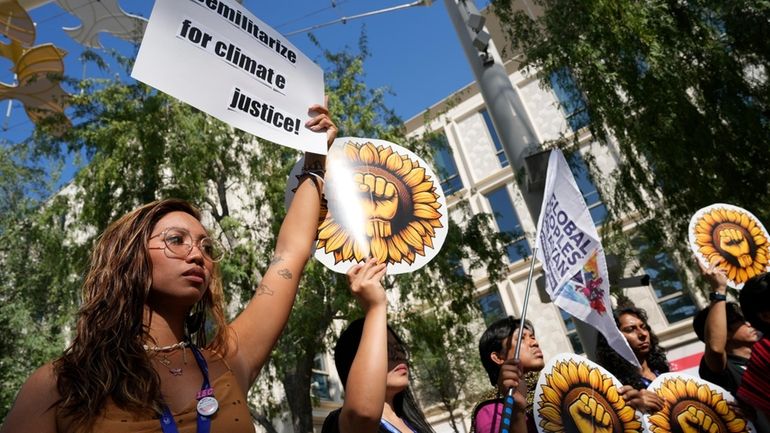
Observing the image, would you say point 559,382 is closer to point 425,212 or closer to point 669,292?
point 425,212

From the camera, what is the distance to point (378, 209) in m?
2.46

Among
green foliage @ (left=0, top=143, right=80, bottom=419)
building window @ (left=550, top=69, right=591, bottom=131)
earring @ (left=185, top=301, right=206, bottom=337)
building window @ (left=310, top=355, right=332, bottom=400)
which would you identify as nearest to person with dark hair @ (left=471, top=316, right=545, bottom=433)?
earring @ (left=185, top=301, right=206, bottom=337)

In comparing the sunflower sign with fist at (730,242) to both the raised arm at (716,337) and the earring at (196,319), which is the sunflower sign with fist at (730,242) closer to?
the raised arm at (716,337)

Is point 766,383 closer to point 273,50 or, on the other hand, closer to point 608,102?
point 273,50

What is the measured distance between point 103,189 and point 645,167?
7.56m

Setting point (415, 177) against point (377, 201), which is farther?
point (415, 177)

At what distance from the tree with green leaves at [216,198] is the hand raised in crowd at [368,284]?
7.56 m

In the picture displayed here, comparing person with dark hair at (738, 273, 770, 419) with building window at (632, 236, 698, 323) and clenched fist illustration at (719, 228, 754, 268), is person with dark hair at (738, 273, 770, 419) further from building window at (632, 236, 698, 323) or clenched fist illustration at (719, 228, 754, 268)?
building window at (632, 236, 698, 323)

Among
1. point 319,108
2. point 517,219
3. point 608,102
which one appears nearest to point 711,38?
point 608,102

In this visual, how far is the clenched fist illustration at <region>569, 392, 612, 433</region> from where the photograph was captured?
313 centimetres

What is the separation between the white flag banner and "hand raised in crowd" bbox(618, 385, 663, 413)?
191 millimetres

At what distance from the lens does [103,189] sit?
9.35m

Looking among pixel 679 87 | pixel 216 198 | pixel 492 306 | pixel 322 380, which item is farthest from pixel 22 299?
pixel 492 306

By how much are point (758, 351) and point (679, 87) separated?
4318 millimetres
